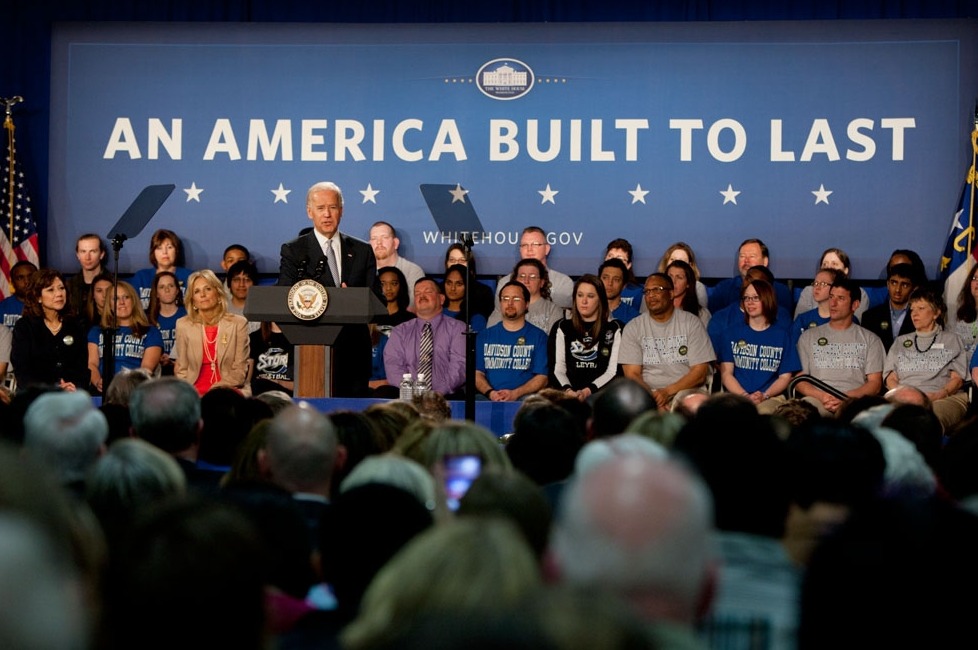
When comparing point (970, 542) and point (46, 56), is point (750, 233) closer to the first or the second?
point (46, 56)

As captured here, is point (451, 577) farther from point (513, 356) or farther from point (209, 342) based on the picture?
point (513, 356)

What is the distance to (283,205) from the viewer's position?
9.86 metres

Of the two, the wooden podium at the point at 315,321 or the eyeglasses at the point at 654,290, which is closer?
the wooden podium at the point at 315,321

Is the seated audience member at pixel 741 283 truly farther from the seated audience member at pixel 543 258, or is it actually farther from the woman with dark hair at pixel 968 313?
the woman with dark hair at pixel 968 313

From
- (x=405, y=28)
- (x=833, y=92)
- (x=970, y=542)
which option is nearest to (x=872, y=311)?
(x=833, y=92)

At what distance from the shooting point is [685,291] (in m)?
8.55

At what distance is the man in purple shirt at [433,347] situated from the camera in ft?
26.5

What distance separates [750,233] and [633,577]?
8.27m

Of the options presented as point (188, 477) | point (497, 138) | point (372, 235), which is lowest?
point (188, 477)

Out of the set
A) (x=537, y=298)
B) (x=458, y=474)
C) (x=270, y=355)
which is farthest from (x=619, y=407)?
(x=537, y=298)

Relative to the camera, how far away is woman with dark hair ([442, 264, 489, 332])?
28.4 feet

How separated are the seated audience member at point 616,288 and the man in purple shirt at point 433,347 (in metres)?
1.03

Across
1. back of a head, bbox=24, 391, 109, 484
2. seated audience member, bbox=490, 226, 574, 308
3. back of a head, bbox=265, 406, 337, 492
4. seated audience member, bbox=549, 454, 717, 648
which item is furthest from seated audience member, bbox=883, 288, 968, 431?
seated audience member, bbox=549, 454, 717, 648

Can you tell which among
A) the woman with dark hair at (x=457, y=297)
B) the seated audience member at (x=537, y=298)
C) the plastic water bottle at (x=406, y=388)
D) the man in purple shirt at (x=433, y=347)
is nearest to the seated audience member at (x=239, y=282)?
the man in purple shirt at (x=433, y=347)
